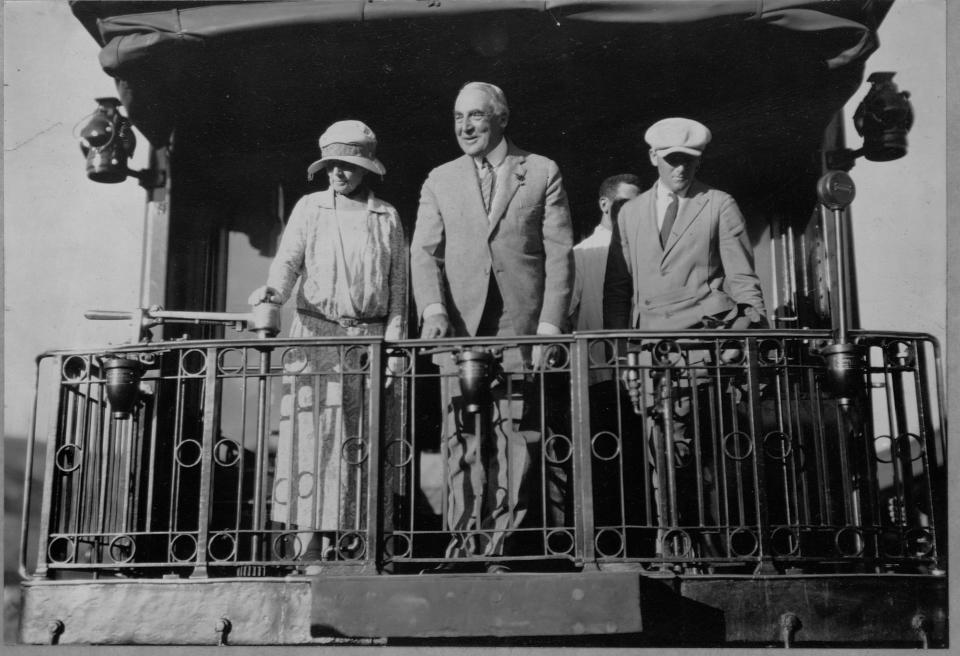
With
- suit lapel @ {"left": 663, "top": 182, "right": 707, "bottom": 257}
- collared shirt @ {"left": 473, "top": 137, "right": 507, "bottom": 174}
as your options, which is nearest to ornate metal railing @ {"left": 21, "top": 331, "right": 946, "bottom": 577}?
suit lapel @ {"left": 663, "top": 182, "right": 707, "bottom": 257}

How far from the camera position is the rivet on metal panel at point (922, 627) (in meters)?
6.48

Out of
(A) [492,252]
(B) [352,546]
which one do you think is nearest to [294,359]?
(B) [352,546]

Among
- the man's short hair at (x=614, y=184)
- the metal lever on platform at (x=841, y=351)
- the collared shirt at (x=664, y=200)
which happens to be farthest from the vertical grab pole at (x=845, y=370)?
the man's short hair at (x=614, y=184)

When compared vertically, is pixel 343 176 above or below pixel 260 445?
above

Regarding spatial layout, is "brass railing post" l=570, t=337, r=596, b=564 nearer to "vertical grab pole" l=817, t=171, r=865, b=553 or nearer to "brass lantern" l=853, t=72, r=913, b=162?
"vertical grab pole" l=817, t=171, r=865, b=553

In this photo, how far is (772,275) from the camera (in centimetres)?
939

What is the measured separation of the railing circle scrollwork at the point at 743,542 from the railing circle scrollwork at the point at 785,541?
10 cm

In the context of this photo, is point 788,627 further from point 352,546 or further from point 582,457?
point 352,546

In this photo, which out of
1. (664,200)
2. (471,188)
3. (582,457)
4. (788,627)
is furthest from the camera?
(664,200)

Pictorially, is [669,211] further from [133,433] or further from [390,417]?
[133,433]

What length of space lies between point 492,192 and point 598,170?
6.99ft

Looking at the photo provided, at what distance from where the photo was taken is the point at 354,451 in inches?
290

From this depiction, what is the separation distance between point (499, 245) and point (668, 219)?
3.70 ft

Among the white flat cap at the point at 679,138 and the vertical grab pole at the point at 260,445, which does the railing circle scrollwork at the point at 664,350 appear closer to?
the white flat cap at the point at 679,138
